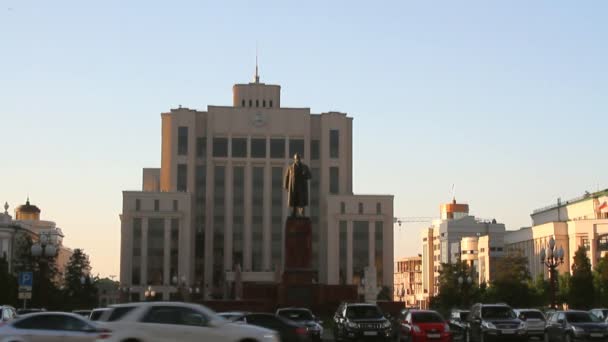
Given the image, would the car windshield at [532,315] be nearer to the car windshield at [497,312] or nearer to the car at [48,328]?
the car windshield at [497,312]

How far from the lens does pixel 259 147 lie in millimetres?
130625

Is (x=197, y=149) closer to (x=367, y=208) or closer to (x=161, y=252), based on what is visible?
(x=161, y=252)

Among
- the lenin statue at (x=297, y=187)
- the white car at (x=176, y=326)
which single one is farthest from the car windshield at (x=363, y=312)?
the lenin statue at (x=297, y=187)

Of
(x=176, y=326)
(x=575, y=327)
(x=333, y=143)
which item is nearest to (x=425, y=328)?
(x=575, y=327)

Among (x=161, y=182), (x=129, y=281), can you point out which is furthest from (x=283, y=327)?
(x=161, y=182)

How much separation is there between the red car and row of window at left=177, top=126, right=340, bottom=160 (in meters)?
91.6

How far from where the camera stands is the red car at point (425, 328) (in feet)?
122

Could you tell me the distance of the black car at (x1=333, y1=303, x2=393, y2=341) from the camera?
3859cm

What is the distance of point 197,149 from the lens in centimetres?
12938

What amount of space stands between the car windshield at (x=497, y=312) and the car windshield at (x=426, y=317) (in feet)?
9.73

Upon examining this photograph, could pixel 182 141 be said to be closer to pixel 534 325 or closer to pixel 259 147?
pixel 259 147

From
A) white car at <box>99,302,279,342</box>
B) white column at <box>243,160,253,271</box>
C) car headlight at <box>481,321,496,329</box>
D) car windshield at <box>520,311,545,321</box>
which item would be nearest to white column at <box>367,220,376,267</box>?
white column at <box>243,160,253,271</box>

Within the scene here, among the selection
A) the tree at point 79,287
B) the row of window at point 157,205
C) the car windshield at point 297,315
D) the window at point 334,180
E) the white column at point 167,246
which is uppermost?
the window at point 334,180

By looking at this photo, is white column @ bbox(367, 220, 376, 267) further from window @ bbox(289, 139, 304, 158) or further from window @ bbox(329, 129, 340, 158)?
window @ bbox(289, 139, 304, 158)
